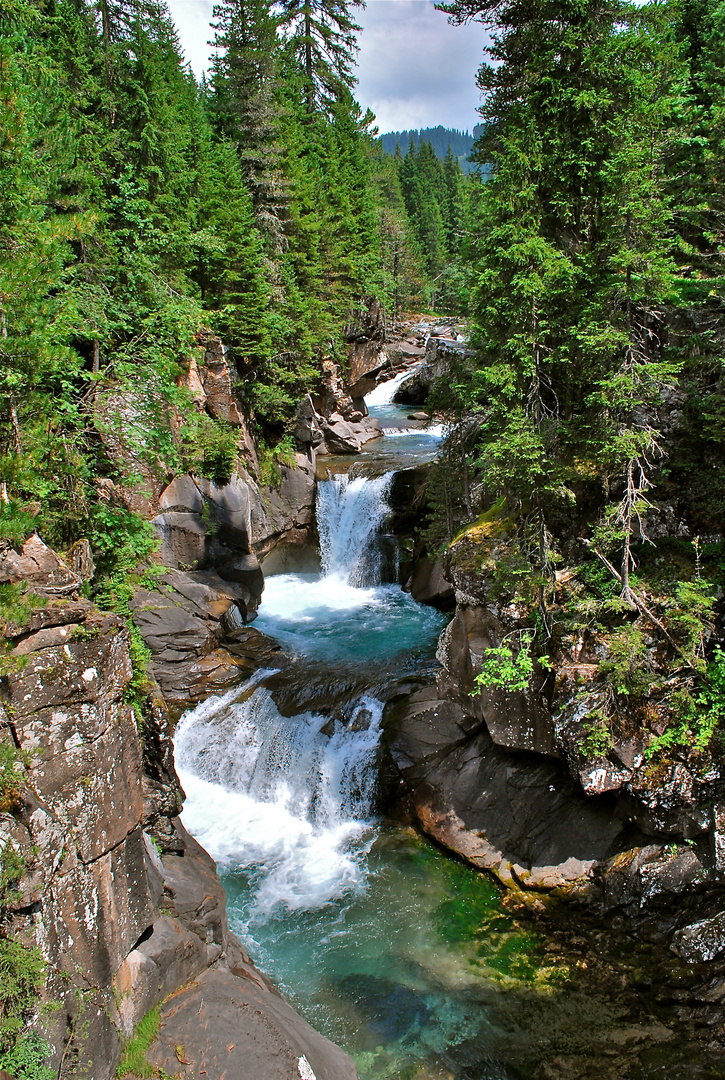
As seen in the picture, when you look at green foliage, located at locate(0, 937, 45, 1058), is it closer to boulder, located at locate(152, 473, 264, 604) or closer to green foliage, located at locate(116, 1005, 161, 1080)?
green foliage, located at locate(116, 1005, 161, 1080)

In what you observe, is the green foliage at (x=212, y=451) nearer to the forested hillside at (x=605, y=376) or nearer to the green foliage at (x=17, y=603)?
the forested hillside at (x=605, y=376)

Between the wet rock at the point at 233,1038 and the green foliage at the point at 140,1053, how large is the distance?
0.24 ft

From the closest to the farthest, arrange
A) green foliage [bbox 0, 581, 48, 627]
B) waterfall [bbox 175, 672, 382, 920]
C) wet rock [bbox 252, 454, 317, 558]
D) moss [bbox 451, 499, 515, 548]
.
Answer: green foliage [bbox 0, 581, 48, 627], waterfall [bbox 175, 672, 382, 920], moss [bbox 451, 499, 515, 548], wet rock [bbox 252, 454, 317, 558]

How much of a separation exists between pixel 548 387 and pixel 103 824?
973cm

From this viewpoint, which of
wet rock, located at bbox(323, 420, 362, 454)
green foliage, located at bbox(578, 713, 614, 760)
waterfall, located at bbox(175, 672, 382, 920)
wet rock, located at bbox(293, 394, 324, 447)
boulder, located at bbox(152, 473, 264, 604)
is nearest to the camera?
green foliage, located at bbox(578, 713, 614, 760)

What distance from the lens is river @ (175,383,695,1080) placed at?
27.8ft

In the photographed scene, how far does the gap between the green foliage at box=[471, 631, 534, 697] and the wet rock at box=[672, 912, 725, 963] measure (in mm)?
4089

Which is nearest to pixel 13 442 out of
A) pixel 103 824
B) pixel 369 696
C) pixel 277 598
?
pixel 103 824

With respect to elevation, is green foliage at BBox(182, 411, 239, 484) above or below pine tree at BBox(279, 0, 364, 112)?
below

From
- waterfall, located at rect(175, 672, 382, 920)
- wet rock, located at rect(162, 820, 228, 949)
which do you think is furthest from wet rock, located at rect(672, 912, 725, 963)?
wet rock, located at rect(162, 820, 228, 949)

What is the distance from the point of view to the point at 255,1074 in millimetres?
6020

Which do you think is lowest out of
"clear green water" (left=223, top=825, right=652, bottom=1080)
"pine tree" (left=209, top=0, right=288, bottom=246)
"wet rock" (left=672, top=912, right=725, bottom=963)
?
"clear green water" (left=223, top=825, right=652, bottom=1080)

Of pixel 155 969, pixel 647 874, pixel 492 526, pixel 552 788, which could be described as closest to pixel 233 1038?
pixel 155 969

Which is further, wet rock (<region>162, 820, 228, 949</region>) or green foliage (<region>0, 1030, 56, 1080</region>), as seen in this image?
wet rock (<region>162, 820, 228, 949</region>)
